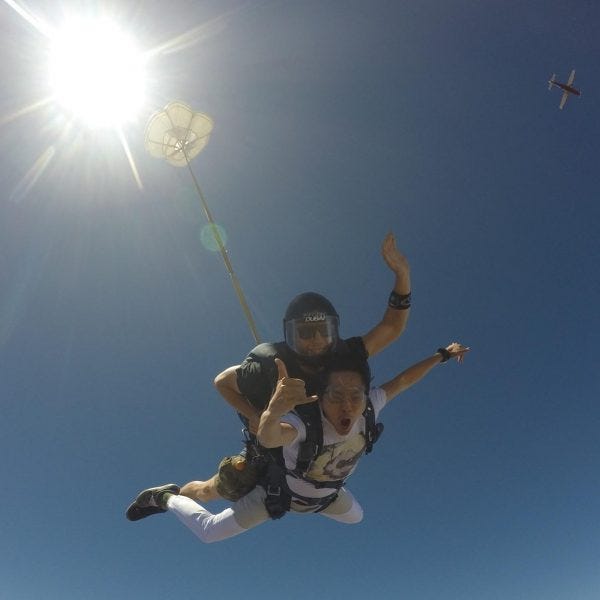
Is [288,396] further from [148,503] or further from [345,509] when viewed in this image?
[148,503]

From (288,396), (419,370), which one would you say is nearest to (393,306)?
(419,370)

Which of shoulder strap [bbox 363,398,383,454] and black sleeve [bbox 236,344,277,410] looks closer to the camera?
black sleeve [bbox 236,344,277,410]

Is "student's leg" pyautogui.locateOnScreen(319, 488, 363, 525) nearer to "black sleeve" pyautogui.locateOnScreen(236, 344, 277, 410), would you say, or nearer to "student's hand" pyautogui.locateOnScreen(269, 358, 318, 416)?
"black sleeve" pyautogui.locateOnScreen(236, 344, 277, 410)

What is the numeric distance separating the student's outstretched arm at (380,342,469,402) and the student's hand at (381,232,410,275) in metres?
0.96

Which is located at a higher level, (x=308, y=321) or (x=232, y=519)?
(x=308, y=321)

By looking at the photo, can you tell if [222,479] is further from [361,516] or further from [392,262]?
[392,262]

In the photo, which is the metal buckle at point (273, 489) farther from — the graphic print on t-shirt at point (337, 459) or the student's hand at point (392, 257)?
the student's hand at point (392, 257)

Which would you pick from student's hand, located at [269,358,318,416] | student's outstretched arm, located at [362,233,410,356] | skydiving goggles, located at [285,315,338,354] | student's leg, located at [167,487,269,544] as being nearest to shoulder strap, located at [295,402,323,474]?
skydiving goggles, located at [285,315,338,354]

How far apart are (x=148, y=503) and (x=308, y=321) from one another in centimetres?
320

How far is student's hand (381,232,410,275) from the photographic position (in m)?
3.69

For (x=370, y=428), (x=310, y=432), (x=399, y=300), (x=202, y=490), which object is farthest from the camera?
(x=202, y=490)

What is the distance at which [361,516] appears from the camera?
14.3 feet

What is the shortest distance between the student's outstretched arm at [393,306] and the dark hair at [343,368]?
372 millimetres

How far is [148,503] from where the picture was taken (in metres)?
4.70
